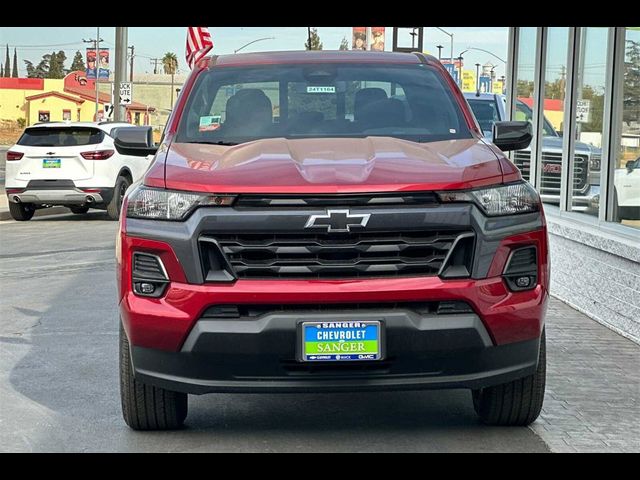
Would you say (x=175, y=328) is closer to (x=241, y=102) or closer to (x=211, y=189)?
(x=211, y=189)

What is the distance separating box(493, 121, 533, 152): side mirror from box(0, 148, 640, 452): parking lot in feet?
4.63

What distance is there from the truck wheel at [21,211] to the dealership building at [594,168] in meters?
10.1

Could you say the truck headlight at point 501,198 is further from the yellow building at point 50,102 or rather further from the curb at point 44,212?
the yellow building at point 50,102

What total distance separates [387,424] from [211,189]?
1.63m

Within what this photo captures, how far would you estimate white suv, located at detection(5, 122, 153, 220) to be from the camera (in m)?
18.9

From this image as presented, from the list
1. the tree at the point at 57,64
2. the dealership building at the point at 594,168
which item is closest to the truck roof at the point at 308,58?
the dealership building at the point at 594,168

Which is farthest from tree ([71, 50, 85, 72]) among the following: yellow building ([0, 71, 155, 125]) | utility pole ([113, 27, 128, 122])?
utility pole ([113, 27, 128, 122])

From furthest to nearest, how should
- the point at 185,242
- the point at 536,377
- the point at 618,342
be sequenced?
1. the point at 618,342
2. the point at 536,377
3. the point at 185,242

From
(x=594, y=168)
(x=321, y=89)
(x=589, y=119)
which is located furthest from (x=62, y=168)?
(x=321, y=89)

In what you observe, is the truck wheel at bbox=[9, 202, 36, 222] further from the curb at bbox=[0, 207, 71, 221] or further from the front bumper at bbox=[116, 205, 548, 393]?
the front bumper at bbox=[116, 205, 548, 393]

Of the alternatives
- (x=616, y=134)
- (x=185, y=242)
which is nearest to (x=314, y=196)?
(x=185, y=242)

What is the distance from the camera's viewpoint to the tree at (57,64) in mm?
176875

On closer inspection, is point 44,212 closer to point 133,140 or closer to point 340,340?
point 133,140

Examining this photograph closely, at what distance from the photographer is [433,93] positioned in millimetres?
6684
